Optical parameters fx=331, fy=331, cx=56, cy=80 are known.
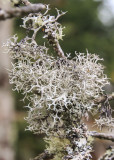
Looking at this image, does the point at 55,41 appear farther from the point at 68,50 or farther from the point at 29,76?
the point at 68,50

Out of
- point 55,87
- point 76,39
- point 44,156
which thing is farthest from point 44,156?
point 76,39

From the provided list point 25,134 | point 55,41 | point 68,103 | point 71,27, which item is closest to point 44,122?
point 68,103

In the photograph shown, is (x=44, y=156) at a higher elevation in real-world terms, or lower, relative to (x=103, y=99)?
lower

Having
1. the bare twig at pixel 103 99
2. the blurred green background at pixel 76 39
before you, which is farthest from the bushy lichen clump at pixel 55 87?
the blurred green background at pixel 76 39

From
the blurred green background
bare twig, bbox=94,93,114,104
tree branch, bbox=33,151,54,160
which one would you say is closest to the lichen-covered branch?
tree branch, bbox=33,151,54,160

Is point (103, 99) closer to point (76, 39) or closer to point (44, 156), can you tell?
point (44, 156)

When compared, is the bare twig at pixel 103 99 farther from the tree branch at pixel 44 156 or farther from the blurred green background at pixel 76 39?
the blurred green background at pixel 76 39

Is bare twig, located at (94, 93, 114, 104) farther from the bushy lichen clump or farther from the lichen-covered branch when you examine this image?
the lichen-covered branch
